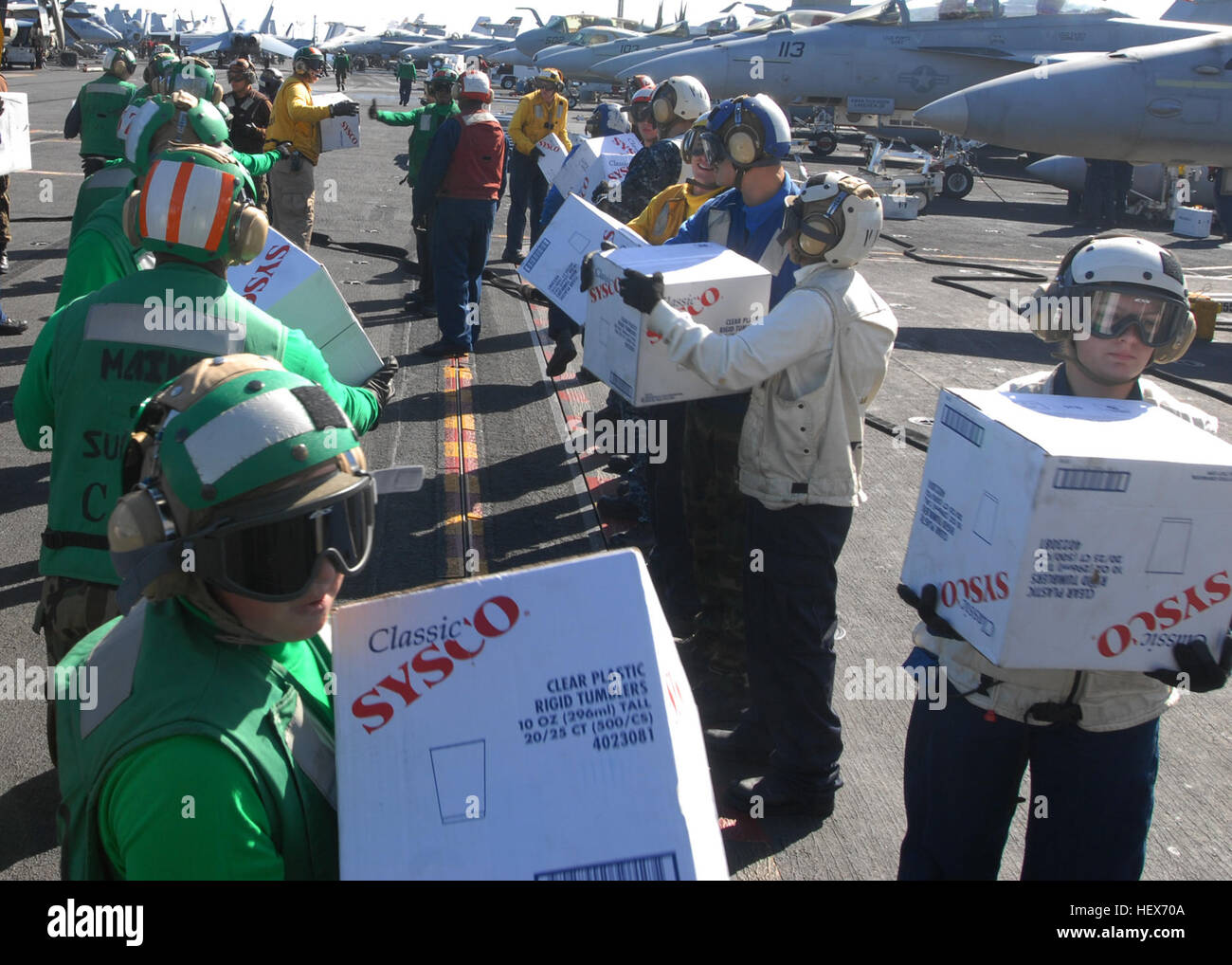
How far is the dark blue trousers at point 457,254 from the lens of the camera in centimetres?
Result: 932

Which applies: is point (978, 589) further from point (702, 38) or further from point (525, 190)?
point (702, 38)

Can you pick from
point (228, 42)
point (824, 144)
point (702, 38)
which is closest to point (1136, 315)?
point (824, 144)

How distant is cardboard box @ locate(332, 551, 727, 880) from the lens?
151 centimetres

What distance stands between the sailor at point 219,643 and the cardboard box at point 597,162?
7.57 meters

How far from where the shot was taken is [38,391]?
3018 mm

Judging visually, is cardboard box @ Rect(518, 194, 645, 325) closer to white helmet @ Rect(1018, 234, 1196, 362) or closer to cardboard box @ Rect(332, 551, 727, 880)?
white helmet @ Rect(1018, 234, 1196, 362)

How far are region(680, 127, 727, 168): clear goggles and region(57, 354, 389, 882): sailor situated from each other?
3503 millimetres

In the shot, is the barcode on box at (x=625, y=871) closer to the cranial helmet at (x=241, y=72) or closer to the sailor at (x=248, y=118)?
the sailor at (x=248, y=118)

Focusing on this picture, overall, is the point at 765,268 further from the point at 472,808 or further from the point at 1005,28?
the point at 1005,28

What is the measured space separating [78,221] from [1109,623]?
230 inches

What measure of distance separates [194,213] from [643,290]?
1458mm
